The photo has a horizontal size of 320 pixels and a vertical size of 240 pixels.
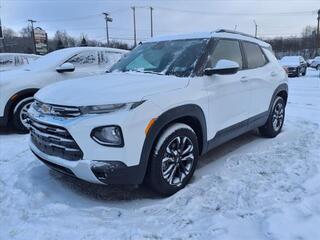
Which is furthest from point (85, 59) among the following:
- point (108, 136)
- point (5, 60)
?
point (108, 136)

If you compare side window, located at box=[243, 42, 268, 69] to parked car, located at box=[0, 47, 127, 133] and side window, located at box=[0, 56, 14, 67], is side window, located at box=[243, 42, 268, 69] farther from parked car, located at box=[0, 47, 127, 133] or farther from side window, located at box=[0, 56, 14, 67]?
side window, located at box=[0, 56, 14, 67]

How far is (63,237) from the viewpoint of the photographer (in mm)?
2807

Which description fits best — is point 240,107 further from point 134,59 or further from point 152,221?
point 152,221

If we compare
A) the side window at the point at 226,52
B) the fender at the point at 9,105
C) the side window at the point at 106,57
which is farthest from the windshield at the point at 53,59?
the side window at the point at 226,52

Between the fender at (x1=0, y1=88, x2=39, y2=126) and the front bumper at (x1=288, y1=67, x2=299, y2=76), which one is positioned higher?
the fender at (x1=0, y1=88, x2=39, y2=126)

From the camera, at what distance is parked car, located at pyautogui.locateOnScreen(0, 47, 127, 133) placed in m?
6.00

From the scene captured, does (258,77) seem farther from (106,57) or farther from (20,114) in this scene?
(20,114)

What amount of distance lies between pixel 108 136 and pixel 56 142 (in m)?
0.59

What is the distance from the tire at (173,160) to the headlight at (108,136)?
46 centimetres

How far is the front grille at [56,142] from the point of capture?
309 centimetres

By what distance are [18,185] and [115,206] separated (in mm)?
1301

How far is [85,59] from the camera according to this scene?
731 cm

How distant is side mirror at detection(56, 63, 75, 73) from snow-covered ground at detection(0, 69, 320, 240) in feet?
7.47

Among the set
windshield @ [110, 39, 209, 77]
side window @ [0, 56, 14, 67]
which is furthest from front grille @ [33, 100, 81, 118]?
side window @ [0, 56, 14, 67]
